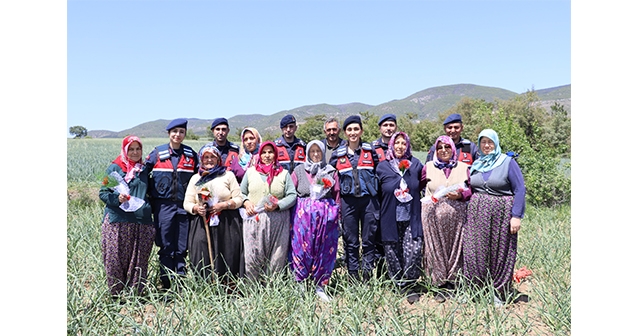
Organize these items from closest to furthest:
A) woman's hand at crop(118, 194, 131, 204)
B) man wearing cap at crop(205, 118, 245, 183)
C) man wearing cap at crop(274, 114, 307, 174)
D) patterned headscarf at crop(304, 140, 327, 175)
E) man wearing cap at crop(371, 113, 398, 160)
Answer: woman's hand at crop(118, 194, 131, 204) < patterned headscarf at crop(304, 140, 327, 175) < man wearing cap at crop(205, 118, 245, 183) < man wearing cap at crop(371, 113, 398, 160) < man wearing cap at crop(274, 114, 307, 174)

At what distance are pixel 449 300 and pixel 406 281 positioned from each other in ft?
1.56

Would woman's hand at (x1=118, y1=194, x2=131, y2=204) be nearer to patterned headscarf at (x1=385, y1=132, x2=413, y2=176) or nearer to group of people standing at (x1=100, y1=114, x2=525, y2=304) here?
group of people standing at (x1=100, y1=114, x2=525, y2=304)

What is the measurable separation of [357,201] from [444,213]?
0.90 meters

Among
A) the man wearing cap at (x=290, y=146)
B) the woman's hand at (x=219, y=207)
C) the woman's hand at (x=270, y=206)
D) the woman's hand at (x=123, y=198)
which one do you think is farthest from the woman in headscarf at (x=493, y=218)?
the woman's hand at (x=123, y=198)

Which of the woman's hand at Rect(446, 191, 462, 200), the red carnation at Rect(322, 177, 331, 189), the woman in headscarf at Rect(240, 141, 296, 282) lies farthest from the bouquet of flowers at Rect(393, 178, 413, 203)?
the woman in headscarf at Rect(240, 141, 296, 282)

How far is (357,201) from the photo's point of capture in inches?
182

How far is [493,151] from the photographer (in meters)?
4.30

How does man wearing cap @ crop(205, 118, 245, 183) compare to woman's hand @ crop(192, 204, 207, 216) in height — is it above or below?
above

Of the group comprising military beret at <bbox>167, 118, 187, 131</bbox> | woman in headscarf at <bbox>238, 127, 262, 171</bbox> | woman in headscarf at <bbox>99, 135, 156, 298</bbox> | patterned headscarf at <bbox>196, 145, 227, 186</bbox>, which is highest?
military beret at <bbox>167, 118, 187, 131</bbox>

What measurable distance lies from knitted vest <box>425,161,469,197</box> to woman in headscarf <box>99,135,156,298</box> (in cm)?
284

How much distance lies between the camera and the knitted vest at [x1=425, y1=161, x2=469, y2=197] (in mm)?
4602

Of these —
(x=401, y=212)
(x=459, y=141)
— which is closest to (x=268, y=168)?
(x=401, y=212)

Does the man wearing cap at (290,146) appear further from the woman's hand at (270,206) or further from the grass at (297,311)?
the grass at (297,311)

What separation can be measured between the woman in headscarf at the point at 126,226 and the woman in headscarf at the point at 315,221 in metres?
1.46
